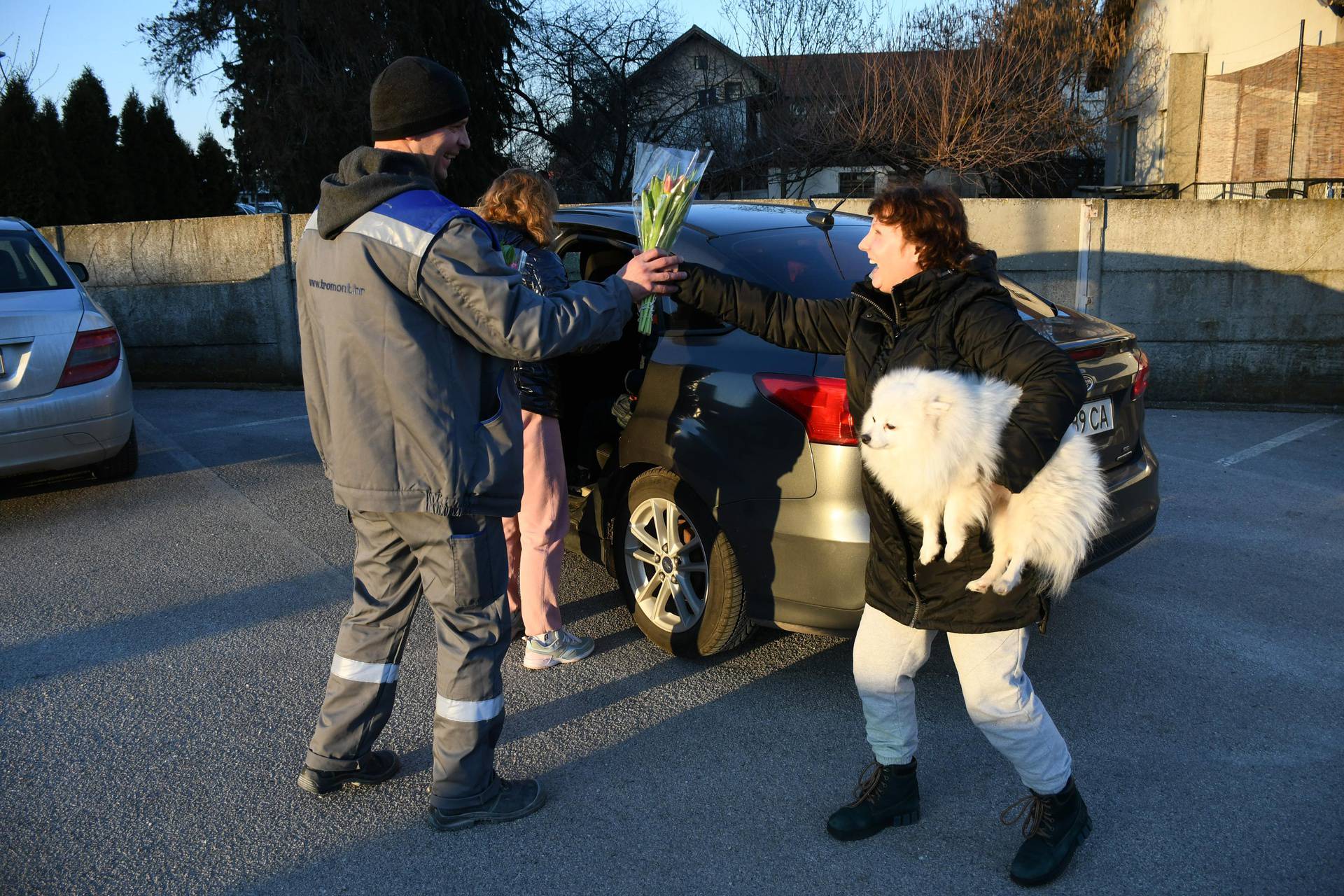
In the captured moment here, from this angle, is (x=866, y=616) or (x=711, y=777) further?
(x=711, y=777)

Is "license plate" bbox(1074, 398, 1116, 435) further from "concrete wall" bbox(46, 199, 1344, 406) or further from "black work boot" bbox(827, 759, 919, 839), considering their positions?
"concrete wall" bbox(46, 199, 1344, 406)

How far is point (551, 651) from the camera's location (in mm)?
3943

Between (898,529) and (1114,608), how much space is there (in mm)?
2280

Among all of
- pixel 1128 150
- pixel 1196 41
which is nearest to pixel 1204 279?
pixel 1196 41

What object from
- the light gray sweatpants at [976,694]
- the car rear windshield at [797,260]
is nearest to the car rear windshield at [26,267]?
the car rear windshield at [797,260]

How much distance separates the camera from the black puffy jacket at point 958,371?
7.54 feet

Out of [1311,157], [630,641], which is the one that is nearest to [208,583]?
[630,641]

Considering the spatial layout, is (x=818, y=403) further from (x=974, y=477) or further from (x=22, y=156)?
(x=22, y=156)

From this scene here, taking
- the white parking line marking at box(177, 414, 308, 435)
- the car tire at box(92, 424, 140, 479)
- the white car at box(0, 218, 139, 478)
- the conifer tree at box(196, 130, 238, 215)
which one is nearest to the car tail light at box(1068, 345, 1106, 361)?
the white car at box(0, 218, 139, 478)

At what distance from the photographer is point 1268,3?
54.8 ft

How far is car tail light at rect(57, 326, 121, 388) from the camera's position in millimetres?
5840

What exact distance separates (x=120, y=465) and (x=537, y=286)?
444cm

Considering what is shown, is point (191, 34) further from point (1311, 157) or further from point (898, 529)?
point (898, 529)

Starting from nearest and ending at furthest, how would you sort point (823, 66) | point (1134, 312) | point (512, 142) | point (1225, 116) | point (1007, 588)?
point (1007, 588) < point (1134, 312) < point (1225, 116) < point (823, 66) < point (512, 142)
